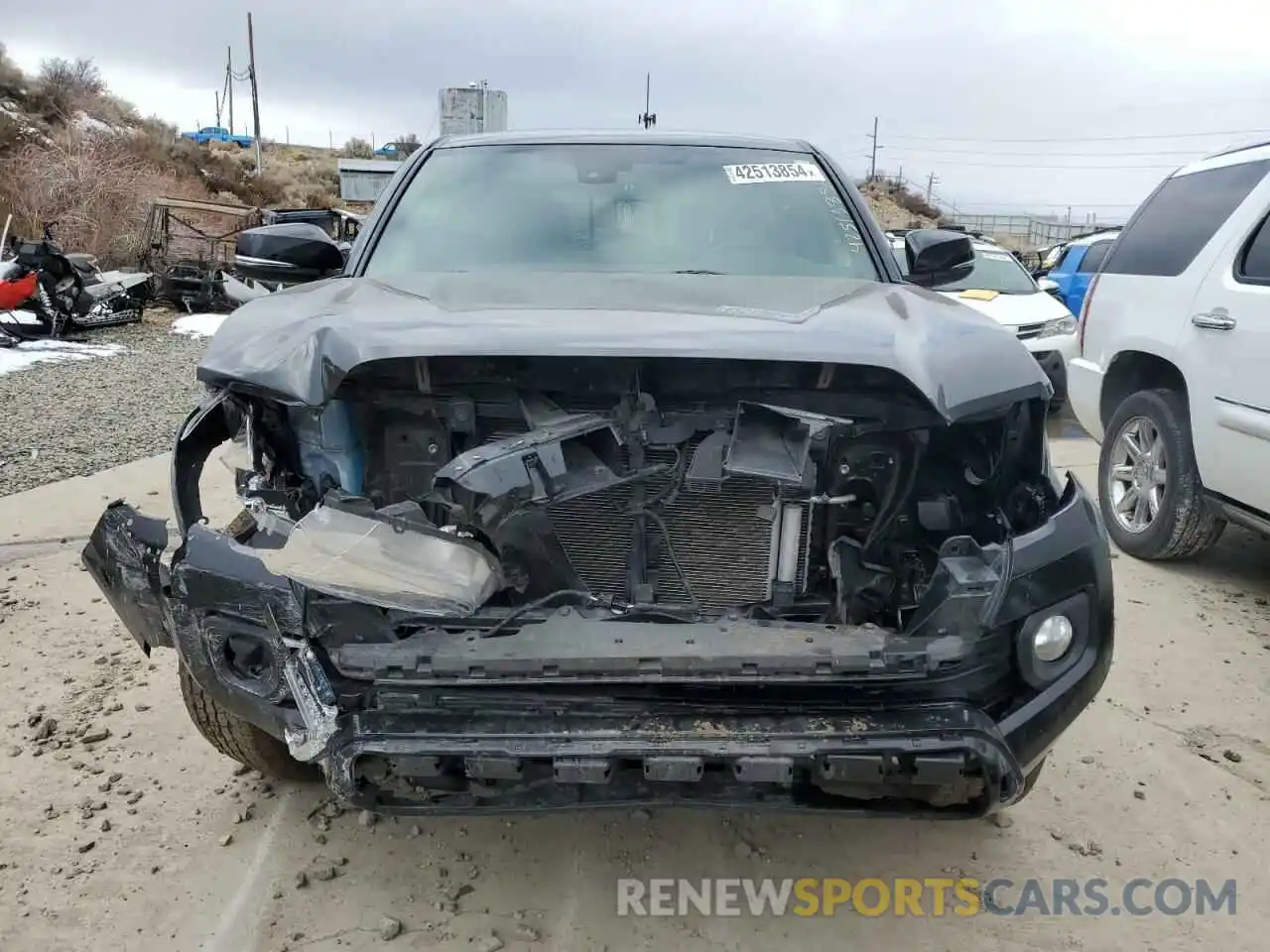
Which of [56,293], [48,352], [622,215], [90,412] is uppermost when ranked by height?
[622,215]

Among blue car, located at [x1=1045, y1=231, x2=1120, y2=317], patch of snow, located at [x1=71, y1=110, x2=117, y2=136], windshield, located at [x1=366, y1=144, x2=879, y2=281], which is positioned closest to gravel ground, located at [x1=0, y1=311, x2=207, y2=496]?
windshield, located at [x1=366, y1=144, x2=879, y2=281]

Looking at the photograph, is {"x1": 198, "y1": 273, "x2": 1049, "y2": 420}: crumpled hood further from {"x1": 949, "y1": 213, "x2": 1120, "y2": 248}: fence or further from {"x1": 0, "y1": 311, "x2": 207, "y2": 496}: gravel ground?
{"x1": 949, "y1": 213, "x2": 1120, "y2": 248}: fence

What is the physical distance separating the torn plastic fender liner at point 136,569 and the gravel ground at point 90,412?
4.15 metres

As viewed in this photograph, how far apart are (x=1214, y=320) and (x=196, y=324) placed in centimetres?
1354

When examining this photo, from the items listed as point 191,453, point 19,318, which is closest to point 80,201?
point 19,318

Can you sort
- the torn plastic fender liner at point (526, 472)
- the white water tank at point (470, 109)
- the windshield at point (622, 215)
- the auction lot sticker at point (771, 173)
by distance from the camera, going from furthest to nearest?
the white water tank at point (470, 109) → the auction lot sticker at point (771, 173) → the windshield at point (622, 215) → the torn plastic fender liner at point (526, 472)

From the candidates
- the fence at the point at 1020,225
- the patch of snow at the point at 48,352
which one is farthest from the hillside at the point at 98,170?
the fence at the point at 1020,225

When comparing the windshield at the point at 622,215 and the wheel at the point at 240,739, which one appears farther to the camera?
the windshield at the point at 622,215

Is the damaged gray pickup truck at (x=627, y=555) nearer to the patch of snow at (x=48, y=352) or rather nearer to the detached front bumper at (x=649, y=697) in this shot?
the detached front bumper at (x=649, y=697)

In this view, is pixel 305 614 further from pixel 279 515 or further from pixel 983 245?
pixel 983 245

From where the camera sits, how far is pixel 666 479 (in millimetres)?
2285

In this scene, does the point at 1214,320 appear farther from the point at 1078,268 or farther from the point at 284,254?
the point at 1078,268

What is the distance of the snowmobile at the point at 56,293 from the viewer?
37.3ft

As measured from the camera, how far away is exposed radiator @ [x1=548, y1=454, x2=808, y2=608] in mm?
2287
